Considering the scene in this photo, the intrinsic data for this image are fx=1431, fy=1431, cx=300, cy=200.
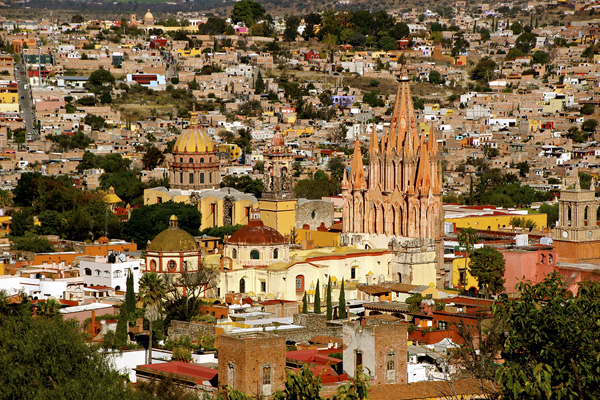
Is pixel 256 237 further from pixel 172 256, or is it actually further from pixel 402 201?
pixel 402 201

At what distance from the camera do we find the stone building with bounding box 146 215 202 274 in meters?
61.8

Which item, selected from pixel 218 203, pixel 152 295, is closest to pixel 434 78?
pixel 218 203

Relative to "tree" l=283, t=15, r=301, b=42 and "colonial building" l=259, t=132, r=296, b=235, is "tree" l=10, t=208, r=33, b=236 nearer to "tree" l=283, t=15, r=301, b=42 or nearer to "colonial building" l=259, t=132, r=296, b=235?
"colonial building" l=259, t=132, r=296, b=235

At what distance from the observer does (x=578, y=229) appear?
69375 millimetres

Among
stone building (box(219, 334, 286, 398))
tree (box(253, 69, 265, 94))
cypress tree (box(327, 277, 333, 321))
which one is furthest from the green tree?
tree (box(253, 69, 265, 94))

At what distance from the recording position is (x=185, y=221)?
79.9 meters

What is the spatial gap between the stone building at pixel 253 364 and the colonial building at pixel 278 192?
41.7 metres

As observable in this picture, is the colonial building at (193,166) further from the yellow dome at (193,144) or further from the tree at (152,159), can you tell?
the tree at (152,159)

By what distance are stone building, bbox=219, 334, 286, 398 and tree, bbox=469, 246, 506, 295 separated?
31327 mm

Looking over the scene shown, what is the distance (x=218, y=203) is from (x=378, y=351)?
4576cm

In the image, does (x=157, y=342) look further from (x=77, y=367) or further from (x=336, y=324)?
(x=77, y=367)

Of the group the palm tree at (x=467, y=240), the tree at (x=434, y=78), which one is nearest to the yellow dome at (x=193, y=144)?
the palm tree at (x=467, y=240)

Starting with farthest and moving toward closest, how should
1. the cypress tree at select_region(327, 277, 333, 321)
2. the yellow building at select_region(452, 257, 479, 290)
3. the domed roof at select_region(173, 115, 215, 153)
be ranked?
the domed roof at select_region(173, 115, 215, 153)
the yellow building at select_region(452, 257, 479, 290)
the cypress tree at select_region(327, 277, 333, 321)

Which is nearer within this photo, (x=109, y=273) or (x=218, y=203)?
(x=109, y=273)
